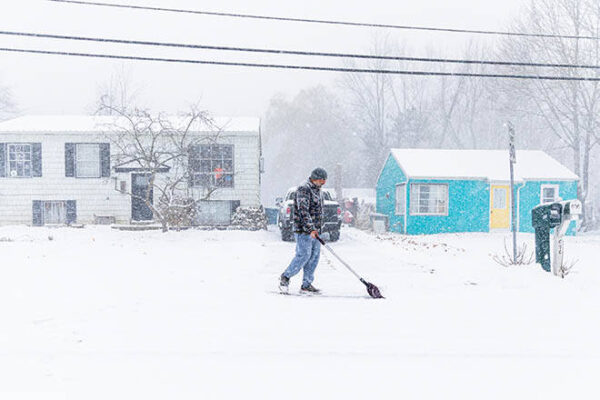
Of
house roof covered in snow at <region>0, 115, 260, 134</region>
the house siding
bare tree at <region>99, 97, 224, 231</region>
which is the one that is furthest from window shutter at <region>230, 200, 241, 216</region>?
house roof covered in snow at <region>0, 115, 260, 134</region>

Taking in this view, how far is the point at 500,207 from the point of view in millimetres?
23234

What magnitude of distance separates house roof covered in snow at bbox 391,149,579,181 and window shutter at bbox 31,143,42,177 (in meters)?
16.6

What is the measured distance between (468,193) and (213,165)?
1181 centimetres

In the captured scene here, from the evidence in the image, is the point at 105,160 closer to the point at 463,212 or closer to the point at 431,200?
the point at 431,200

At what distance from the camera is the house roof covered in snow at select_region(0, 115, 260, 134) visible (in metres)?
22.6

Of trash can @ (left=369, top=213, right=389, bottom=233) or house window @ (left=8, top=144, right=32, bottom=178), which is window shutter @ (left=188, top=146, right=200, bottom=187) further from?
trash can @ (left=369, top=213, right=389, bottom=233)

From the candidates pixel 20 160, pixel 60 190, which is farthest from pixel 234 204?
pixel 20 160

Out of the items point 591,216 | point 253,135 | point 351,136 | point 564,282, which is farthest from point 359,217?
point 351,136

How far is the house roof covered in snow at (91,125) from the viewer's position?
74.1 feet

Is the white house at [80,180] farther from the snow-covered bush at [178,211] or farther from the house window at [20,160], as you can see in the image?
the snow-covered bush at [178,211]

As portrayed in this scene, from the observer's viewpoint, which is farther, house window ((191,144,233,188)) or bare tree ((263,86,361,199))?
bare tree ((263,86,361,199))

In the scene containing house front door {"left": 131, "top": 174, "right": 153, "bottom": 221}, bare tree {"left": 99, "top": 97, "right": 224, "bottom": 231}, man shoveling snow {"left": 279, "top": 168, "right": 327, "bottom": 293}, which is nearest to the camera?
man shoveling snow {"left": 279, "top": 168, "right": 327, "bottom": 293}

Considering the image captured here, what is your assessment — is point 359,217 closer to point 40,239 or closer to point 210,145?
point 210,145

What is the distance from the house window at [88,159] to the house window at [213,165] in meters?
4.49
